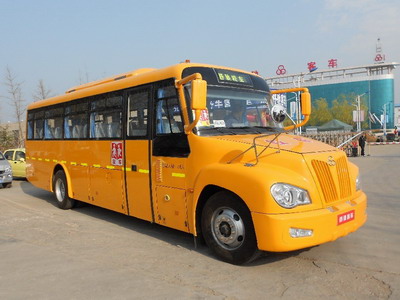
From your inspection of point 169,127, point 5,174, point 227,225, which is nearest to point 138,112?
point 169,127

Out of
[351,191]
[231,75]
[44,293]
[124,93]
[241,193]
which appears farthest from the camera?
[124,93]

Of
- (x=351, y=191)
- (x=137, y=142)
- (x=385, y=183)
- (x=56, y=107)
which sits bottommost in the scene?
(x=385, y=183)

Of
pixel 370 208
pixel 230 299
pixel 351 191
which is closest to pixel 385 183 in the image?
pixel 370 208

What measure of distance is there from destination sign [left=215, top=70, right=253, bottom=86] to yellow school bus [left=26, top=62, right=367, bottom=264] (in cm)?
2

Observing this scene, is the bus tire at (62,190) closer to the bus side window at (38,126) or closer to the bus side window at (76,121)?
the bus side window at (76,121)

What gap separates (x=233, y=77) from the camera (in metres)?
5.98

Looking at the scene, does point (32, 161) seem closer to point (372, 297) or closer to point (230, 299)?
point (230, 299)

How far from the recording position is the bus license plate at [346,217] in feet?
14.9

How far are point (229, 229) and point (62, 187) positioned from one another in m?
5.90

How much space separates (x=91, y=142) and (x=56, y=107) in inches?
89.4

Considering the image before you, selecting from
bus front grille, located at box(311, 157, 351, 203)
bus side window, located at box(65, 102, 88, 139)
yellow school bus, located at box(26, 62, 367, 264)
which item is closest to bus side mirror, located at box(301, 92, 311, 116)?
yellow school bus, located at box(26, 62, 367, 264)

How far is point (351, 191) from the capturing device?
16.6 ft

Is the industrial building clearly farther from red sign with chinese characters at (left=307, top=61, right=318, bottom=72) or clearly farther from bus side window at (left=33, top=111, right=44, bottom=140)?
bus side window at (left=33, top=111, right=44, bottom=140)

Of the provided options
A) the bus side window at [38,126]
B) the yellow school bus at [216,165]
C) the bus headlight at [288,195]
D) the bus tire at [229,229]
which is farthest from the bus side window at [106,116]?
the bus headlight at [288,195]
